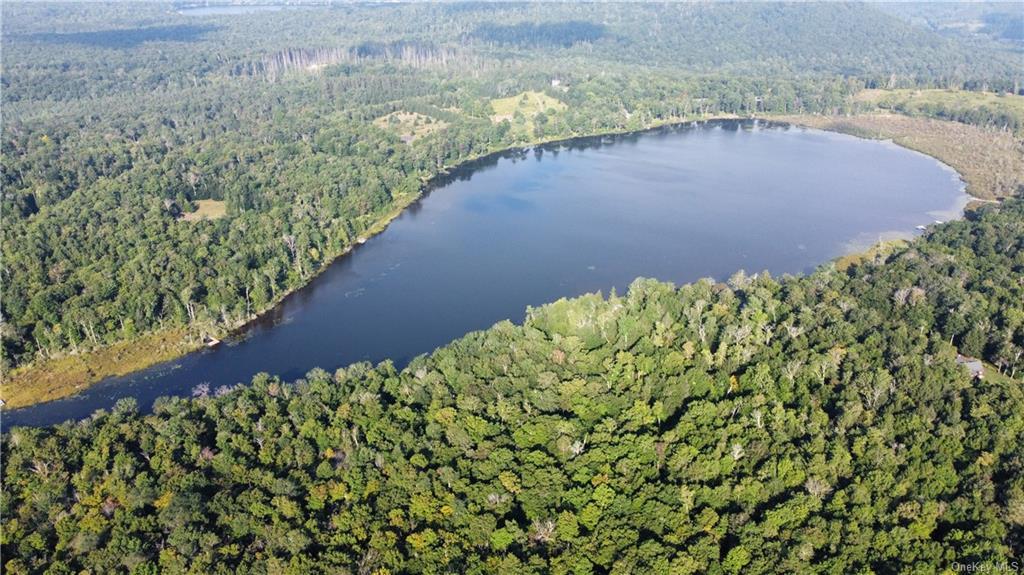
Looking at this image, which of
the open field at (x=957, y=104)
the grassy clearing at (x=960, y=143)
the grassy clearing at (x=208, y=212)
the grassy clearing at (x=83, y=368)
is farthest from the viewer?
the open field at (x=957, y=104)

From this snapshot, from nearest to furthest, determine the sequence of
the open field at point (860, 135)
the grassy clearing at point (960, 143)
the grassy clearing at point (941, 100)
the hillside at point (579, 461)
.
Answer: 1. the hillside at point (579, 461)
2. the open field at point (860, 135)
3. the grassy clearing at point (960, 143)
4. the grassy clearing at point (941, 100)

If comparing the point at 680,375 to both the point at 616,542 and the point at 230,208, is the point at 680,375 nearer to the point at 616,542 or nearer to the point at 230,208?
the point at 616,542

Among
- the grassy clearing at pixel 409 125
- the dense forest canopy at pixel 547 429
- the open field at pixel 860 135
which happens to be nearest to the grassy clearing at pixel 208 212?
the open field at pixel 860 135

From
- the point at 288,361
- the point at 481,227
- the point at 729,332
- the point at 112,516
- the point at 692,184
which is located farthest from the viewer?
the point at 692,184

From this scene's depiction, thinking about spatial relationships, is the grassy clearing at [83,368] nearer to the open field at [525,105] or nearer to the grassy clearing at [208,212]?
the grassy clearing at [208,212]

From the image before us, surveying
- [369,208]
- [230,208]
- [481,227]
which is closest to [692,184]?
[481,227]
